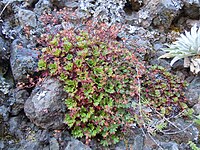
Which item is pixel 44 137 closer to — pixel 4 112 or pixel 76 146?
pixel 76 146

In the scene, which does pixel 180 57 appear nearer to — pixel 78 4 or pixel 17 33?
pixel 78 4

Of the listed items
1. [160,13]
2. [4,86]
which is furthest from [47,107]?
[160,13]

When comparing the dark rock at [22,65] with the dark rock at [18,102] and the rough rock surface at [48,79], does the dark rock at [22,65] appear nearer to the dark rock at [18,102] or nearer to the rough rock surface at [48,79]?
the rough rock surface at [48,79]

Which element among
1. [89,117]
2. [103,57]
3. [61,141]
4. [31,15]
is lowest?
[61,141]

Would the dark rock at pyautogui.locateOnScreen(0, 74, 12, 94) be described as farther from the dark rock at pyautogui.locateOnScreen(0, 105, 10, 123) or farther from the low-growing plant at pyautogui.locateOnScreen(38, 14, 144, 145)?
the low-growing plant at pyautogui.locateOnScreen(38, 14, 144, 145)

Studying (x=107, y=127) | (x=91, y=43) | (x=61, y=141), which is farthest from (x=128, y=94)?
(x=61, y=141)
